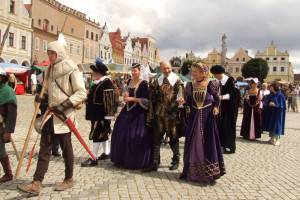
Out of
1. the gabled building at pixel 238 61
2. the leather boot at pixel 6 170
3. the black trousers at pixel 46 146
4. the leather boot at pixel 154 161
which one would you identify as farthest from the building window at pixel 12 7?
the gabled building at pixel 238 61

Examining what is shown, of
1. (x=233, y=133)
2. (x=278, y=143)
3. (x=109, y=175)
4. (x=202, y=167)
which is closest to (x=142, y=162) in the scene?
(x=109, y=175)

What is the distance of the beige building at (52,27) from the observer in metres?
35.6

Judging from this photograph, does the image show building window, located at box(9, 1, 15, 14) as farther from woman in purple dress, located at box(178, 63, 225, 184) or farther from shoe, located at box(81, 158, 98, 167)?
woman in purple dress, located at box(178, 63, 225, 184)

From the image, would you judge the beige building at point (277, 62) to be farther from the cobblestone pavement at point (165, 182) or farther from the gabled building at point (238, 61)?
the cobblestone pavement at point (165, 182)

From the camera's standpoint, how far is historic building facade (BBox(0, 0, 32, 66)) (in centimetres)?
3009

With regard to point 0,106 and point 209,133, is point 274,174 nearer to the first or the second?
point 209,133

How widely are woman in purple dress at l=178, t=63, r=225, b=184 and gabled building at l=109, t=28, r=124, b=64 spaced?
56.3m

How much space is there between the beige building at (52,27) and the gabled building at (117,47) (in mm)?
13663

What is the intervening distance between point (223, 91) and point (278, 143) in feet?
9.39

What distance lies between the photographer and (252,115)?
31.0ft

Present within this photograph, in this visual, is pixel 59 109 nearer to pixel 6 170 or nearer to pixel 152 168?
pixel 6 170

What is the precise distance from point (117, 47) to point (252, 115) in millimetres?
54421

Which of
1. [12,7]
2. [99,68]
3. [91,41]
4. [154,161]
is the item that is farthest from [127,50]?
[154,161]

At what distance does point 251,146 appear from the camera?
8266 millimetres
